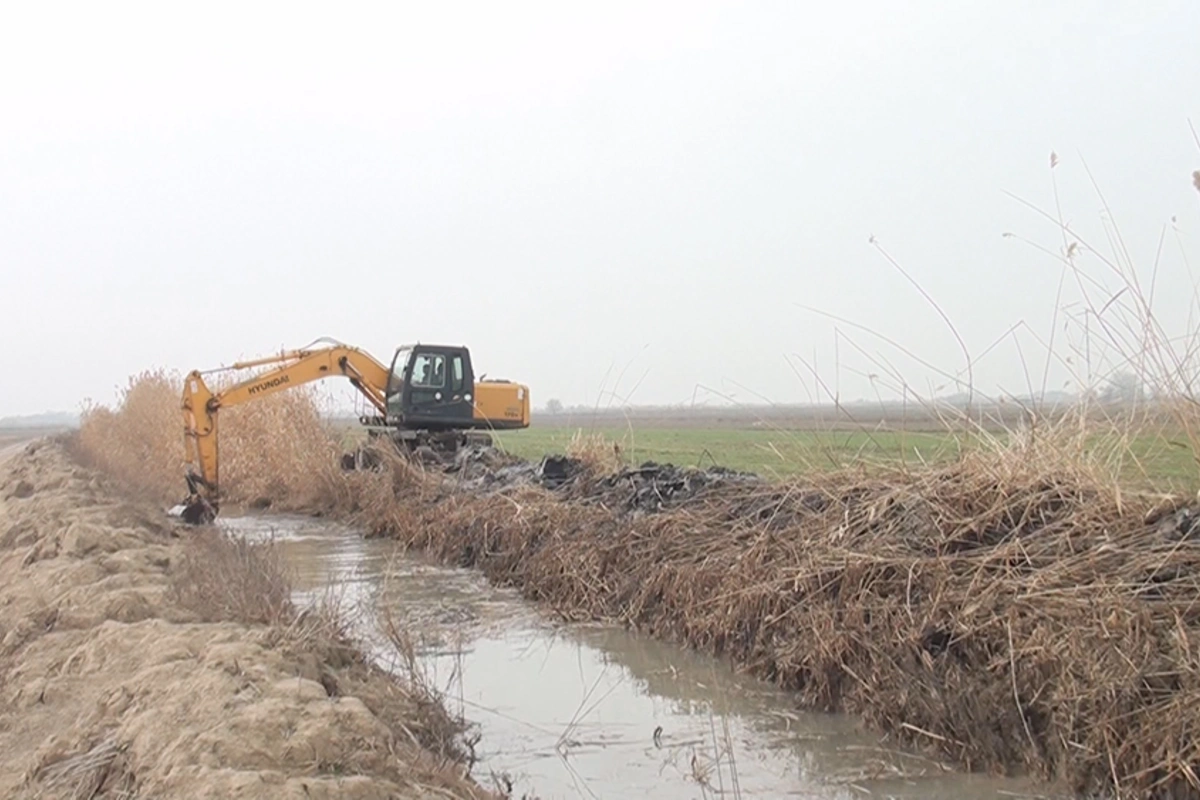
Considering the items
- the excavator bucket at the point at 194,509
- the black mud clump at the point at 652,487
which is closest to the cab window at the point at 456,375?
the excavator bucket at the point at 194,509

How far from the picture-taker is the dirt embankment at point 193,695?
4.48 metres

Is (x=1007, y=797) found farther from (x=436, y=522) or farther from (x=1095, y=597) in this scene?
(x=436, y=522)

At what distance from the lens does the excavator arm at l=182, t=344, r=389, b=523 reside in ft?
55.8

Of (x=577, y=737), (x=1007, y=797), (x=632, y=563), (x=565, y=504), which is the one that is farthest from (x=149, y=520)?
(x=1007, y=797)

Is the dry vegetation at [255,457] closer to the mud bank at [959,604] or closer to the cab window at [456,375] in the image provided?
the cab window at [456,375]

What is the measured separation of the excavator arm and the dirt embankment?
7.58 m

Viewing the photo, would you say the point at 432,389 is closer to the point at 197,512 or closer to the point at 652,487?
the point at 197,512

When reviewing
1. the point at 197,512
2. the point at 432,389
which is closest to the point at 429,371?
the point at 432,389

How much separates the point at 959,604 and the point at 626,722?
2.26 metres

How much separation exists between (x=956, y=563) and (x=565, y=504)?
20.9ft

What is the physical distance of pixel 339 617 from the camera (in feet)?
24.2

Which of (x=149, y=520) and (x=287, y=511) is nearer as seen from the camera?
(x=149, y=520)

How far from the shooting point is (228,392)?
58.2 feet

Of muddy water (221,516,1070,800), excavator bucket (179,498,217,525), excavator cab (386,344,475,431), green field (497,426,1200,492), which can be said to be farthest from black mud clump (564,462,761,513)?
excavator cab (386,344,475,431)
